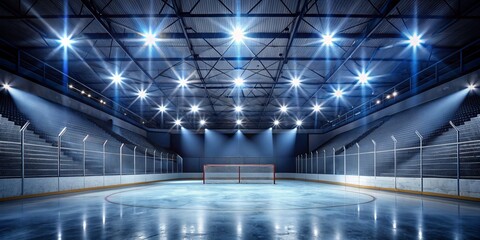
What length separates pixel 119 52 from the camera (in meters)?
19.2

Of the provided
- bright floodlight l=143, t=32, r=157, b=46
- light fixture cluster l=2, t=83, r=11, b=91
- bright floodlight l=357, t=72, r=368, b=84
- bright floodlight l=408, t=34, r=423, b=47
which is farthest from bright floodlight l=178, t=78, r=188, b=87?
bright floodlight l=408, t=34, r=423, b=47

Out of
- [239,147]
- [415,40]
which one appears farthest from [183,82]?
[239,147]

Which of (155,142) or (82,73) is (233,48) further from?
(155,142)

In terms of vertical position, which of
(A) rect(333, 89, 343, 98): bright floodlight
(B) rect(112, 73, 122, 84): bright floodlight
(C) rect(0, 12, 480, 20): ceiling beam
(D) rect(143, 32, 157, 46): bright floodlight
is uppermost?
(C) rect(0, 12, 480, 20): ceiling beam

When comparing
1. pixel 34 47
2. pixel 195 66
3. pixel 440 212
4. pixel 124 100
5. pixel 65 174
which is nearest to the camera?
pixel 440 212

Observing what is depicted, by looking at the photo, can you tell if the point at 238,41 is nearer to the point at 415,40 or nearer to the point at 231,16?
the point at 231,16

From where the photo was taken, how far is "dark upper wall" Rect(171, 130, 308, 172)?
40.4m

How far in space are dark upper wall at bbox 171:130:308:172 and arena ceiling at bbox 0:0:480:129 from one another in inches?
470

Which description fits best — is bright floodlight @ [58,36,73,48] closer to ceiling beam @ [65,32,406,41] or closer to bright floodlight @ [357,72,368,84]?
ceiling beam @ [65,32,406,41]

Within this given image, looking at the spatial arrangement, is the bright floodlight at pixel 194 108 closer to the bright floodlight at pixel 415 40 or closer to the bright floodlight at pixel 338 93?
the bright floodlight at pixel 338 93

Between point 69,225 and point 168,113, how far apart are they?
3138 centimetres

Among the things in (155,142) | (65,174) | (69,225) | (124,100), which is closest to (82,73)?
(124,100)

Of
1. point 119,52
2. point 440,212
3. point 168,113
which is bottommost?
point 440,212

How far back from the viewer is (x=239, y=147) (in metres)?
40.6
